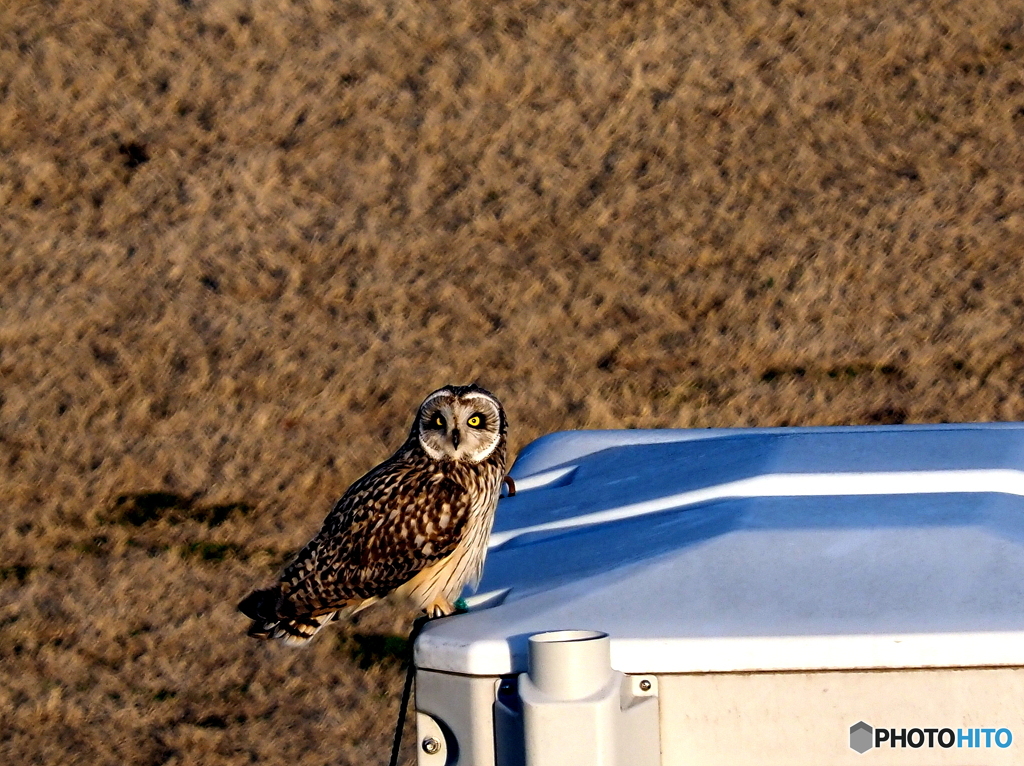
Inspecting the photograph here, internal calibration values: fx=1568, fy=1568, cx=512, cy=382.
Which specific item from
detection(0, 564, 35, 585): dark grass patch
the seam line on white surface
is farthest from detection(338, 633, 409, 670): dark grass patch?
the seam line on white surface

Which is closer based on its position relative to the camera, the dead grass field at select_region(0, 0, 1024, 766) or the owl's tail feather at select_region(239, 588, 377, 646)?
the owl's tail feather at select_region(239, 588, 377, 646)

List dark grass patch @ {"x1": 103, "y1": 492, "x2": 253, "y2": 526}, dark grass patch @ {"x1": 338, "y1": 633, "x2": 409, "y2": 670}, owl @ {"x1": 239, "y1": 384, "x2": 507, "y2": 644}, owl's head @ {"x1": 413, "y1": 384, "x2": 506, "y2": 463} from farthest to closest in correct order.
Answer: dark grass patch @ {"x1": 103, "y1": 492, "x2": 253, "y2": 526} < dark grass patch @ {"x1": 338, "y1": 633, "x2": 409, "y2": 670} < owl's head @ {"x1": 413, "y1": 384, "x2": 506, "y2": 463} < owl @ {"x1": 239, "y1": 384, "x2": 507, "y2": 644}

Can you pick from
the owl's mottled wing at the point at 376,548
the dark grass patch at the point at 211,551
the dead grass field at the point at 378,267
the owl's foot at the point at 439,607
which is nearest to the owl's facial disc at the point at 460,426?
the owl's mottled wing at the point at 376,548

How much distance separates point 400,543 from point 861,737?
2.13 meters

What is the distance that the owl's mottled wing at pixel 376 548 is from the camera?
14.6 feet

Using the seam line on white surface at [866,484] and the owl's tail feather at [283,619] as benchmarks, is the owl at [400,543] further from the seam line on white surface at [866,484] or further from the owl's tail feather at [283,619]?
the seam line on white surface at [866,484]

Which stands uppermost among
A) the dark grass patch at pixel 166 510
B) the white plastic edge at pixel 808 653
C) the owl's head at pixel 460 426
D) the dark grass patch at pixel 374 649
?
the owl's head at pixel 460 426

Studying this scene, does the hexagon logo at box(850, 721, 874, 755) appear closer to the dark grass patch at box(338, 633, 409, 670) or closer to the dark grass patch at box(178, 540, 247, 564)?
the dark grass patch at box(338, 633, 409, 670)

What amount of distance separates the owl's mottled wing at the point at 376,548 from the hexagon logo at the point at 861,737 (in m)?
2.02

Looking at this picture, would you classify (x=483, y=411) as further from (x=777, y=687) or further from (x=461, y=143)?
(x=461, y=143)

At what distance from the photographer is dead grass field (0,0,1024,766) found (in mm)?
7910

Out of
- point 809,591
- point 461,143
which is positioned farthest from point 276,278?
point 809,591

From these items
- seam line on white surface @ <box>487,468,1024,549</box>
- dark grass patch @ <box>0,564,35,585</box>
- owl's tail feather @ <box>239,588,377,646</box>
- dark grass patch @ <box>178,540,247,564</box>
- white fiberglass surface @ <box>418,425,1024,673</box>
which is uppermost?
seam line on white surface @ <box>487,468,1024,549</box>

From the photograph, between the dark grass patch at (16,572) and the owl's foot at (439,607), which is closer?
the owl's foot at (439,607)
